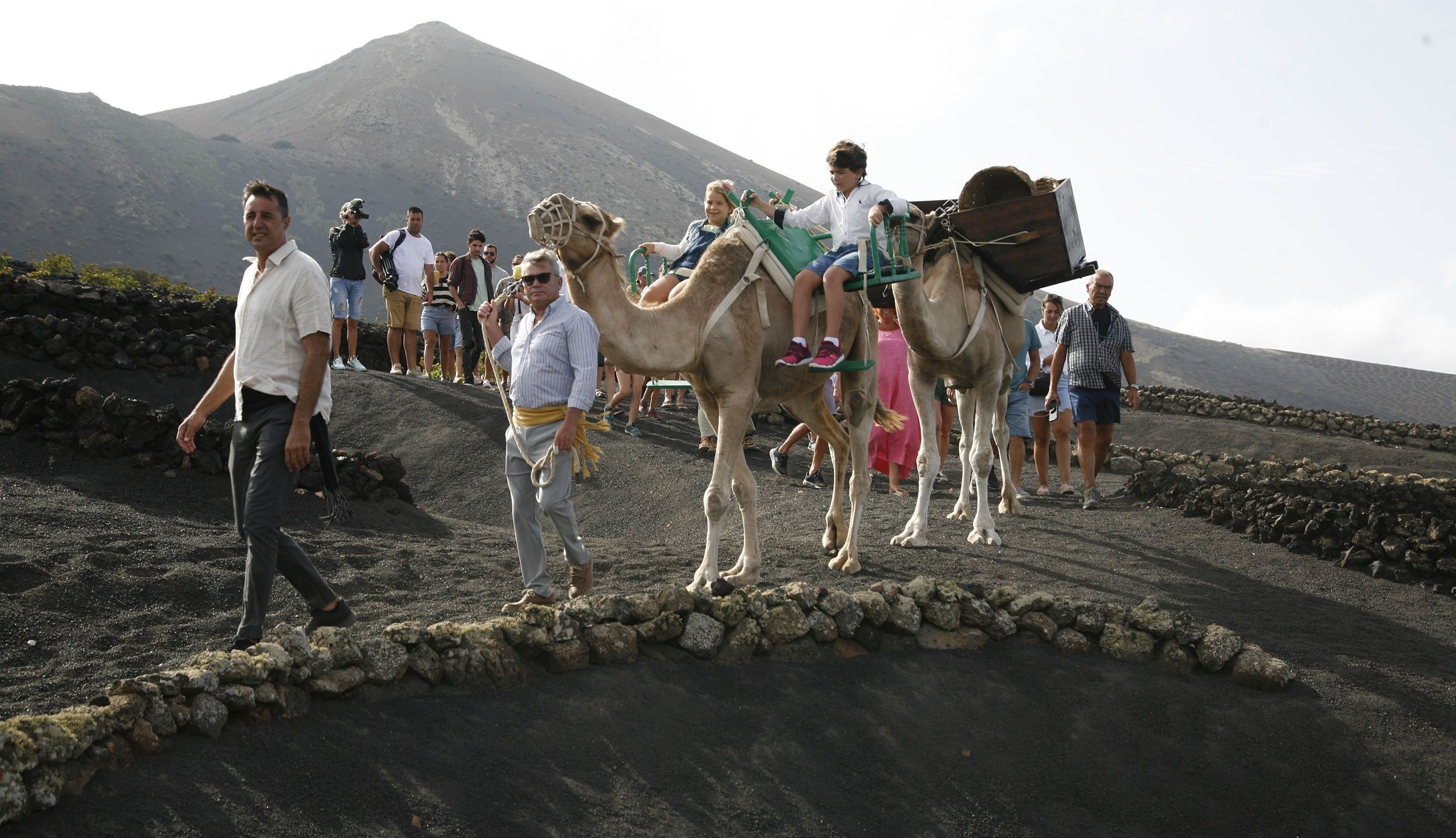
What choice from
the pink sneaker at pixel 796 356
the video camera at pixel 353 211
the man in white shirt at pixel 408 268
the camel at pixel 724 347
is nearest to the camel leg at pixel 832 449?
the camel at pixel 724 347

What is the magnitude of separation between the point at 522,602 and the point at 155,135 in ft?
306

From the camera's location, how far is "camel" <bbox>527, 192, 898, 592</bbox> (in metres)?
6.89

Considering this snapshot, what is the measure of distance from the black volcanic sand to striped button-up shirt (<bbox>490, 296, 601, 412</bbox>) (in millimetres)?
1625

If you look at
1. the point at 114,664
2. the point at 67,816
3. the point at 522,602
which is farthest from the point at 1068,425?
the point at 67,816

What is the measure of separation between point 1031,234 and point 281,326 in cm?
700

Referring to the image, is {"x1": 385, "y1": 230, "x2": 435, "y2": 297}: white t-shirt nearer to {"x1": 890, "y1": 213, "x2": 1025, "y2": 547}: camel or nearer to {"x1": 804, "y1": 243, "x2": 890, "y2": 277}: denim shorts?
{"x1": 890, "y1": 213, "x2": 1025, "y2": 547}: camel

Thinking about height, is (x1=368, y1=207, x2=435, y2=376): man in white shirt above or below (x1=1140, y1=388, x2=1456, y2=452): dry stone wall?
above

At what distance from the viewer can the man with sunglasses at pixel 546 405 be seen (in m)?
6.57

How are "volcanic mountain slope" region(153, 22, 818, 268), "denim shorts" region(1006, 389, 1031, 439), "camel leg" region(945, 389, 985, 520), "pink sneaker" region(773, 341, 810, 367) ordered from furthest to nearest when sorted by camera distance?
1. "volcanic mountain slope" region(153, 22, 818, 268)
2. "denim shorts" region(1006, 389, 1031, 439)
3. "camel leg" region(945, 389, 985, 520)
4. "pink sneaker" region(773, 341, 810, 367)

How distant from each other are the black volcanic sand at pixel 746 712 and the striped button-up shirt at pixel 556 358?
1.63 m

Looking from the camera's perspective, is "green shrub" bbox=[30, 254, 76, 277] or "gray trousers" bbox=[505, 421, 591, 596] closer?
"gray trousers" bbox=[505, 421, 591, 596]

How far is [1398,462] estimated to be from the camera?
23047mm

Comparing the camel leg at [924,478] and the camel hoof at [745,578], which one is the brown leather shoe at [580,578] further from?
the camel leg at [924,478]

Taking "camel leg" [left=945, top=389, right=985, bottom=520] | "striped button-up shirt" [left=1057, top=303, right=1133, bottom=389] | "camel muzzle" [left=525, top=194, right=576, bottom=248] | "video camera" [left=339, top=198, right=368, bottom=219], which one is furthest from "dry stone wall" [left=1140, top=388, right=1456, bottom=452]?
"camel muzzle" [left=525, top=194, right=576, bottom=248]
